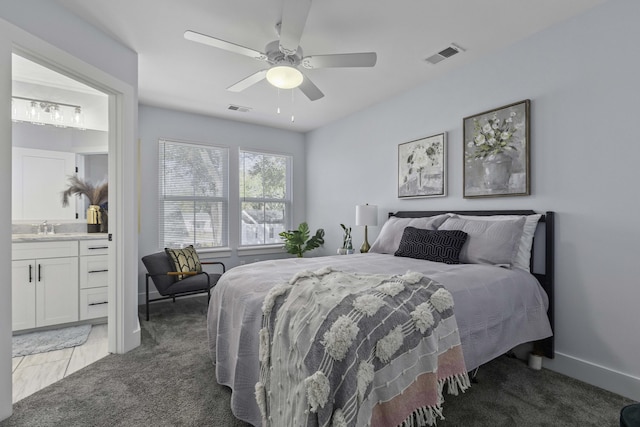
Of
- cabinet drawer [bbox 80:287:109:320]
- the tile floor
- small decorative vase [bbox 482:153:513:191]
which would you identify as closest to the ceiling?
small decorative vase [bbox 482:153:513:191]

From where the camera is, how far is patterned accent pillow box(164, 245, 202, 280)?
12.2 ft

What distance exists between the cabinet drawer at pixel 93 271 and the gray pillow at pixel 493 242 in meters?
3.76

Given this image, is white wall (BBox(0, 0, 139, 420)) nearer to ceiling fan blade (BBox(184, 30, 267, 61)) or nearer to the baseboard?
ceiling fan blade (BBox(184, 30, 267, 61))

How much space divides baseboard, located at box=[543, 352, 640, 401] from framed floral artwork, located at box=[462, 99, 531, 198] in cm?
132

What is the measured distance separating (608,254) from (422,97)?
7.57 ft

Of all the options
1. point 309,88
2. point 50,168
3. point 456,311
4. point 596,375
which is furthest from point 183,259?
point 596,375

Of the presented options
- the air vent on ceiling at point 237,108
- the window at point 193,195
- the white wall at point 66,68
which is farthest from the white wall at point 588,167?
the window at point 193,195

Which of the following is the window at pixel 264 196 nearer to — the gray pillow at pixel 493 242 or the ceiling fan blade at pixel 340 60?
the ceiling fan blade at pixel 340 60

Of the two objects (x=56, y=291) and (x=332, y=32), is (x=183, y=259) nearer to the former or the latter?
(x=56, y=291)

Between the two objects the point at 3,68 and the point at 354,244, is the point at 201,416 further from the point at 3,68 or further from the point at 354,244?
the point at 354,244

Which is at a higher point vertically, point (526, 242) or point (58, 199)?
point (58, 199)

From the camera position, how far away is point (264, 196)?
210 inches

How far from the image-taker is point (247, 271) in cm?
223

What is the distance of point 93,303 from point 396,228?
11.3 ft
